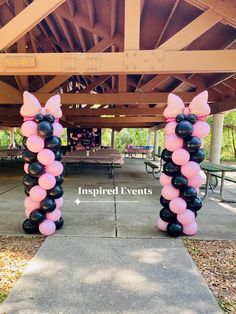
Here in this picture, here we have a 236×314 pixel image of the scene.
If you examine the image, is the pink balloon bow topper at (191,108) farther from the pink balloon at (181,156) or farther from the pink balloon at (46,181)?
the pink balloon at (46,181)

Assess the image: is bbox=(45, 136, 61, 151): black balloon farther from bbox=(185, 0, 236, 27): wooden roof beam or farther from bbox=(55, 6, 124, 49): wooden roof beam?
bbox=(55, 6, 124, 49): wooden roof beam

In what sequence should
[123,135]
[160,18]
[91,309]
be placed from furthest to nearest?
1. [123,135]
2. [160,18]
3. [91,309]

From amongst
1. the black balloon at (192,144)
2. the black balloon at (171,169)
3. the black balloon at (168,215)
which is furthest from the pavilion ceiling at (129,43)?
the black balloon at (168,215)

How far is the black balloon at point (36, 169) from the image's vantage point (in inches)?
134

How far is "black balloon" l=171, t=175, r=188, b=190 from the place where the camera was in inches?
136

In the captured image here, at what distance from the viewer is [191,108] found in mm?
3398

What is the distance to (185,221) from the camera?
11.7ft

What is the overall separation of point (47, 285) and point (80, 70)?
9.38ft

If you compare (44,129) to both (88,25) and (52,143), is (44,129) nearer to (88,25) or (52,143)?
(52,143)

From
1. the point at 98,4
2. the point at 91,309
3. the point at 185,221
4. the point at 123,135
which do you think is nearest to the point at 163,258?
the point at 185,221

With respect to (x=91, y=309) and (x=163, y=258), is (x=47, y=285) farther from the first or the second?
(x=163, y=258)

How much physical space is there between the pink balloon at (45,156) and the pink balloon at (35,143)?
63 mm

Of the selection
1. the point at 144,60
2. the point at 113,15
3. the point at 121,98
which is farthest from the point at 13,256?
the point at 121,98

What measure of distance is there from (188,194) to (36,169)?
2.23 metres
